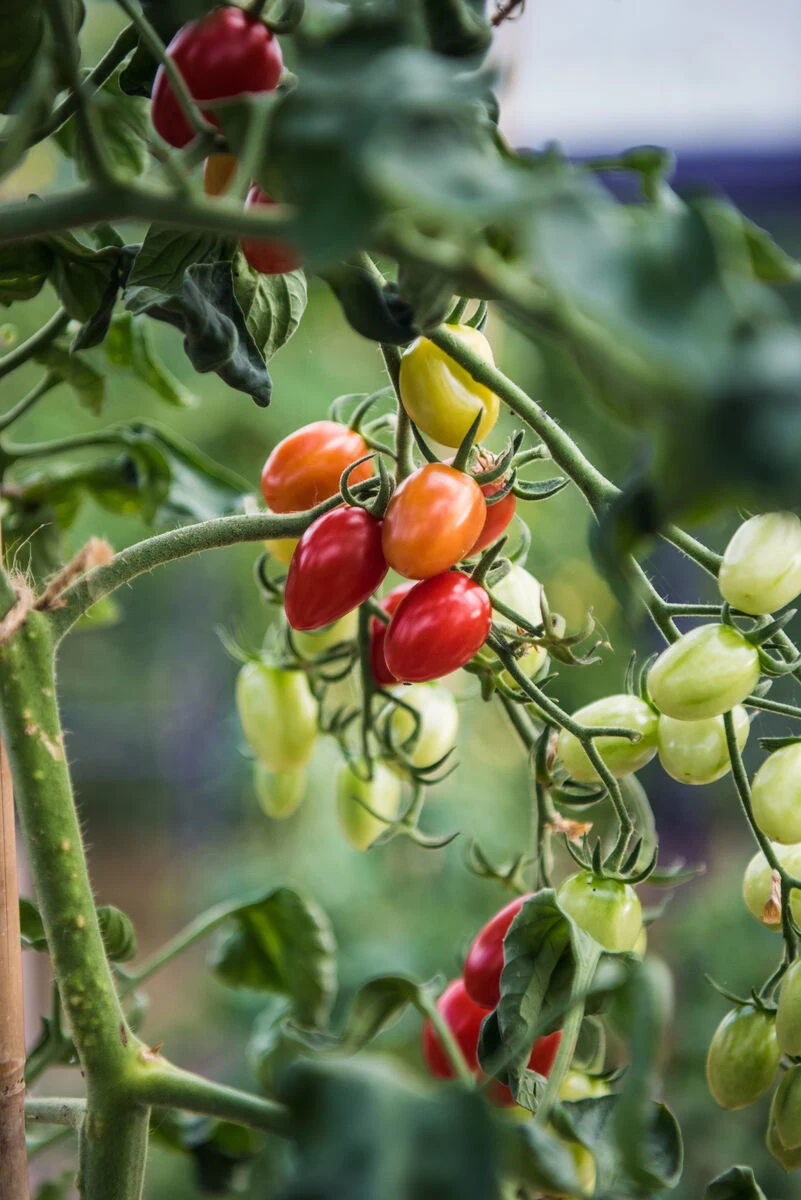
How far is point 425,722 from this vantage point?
1.39ft

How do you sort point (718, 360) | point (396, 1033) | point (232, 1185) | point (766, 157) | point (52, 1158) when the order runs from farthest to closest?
point (766, 157) → point (52, 1158) → point (396, 1033) → point (232, 1185) → point (718, 360)

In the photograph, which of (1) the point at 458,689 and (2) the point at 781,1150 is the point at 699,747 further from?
(1) the point at 458,689

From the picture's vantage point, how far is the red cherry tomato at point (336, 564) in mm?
311

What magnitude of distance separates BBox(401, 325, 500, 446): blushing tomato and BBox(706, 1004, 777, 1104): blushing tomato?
0.20 m

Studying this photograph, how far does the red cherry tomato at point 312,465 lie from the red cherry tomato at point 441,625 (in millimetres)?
53

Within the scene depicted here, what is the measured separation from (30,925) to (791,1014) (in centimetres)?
26

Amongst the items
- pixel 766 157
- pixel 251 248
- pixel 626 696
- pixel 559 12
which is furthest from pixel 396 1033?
pixel 559 12

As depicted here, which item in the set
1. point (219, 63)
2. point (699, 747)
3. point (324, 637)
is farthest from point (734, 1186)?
point (219, 63)

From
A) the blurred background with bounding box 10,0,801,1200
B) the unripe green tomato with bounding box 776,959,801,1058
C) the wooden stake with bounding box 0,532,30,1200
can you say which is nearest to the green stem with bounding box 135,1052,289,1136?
the wooden stake with bounding box 0,532,30,1200

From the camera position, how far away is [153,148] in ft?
0.68

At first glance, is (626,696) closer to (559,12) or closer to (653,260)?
(653,260)

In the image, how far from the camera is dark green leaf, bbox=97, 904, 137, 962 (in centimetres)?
36

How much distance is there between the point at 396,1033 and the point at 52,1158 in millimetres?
778

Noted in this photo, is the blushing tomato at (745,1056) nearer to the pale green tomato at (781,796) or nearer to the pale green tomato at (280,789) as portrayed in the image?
the pale green tomato at (781,796)
